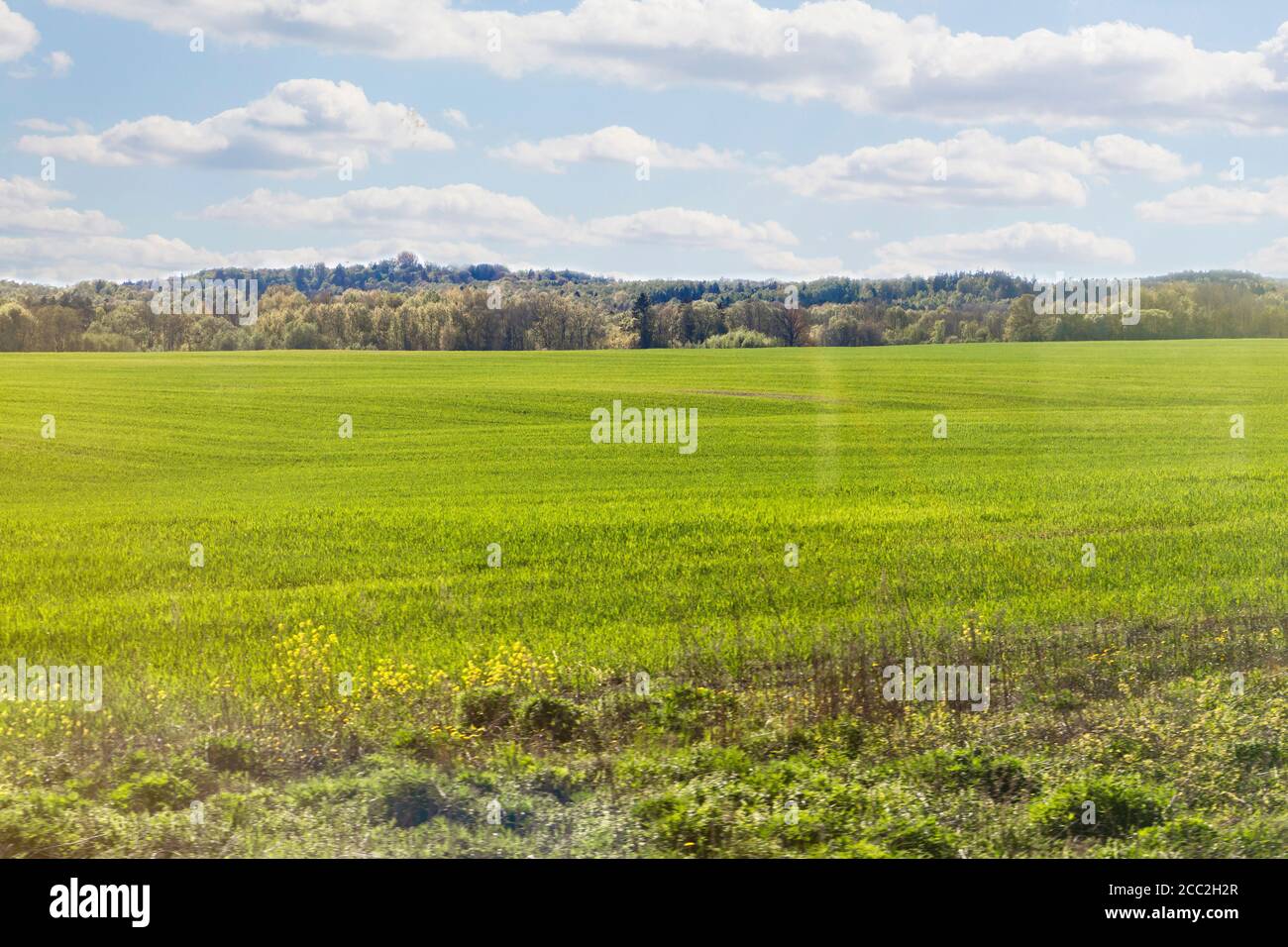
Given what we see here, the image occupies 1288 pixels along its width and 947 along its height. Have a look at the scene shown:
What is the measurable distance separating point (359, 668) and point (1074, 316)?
91.1 ft

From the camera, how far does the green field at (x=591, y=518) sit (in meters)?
7.81

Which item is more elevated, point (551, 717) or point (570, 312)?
point (570, 312)

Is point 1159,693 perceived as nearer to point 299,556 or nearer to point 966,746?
point 966,746

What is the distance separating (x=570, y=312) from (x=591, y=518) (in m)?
5.06

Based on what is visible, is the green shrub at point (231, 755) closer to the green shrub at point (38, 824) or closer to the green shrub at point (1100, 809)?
the green shrub at point (38, 824)

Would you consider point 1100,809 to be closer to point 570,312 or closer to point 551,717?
point 551,717

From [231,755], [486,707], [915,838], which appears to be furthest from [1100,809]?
[231,755]

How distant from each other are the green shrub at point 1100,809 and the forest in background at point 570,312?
931cm

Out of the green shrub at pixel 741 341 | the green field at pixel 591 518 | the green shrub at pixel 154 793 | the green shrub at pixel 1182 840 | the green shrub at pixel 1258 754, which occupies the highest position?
the green shrub at pixel 741 341

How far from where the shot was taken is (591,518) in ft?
47.4

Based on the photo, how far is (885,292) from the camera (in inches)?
653

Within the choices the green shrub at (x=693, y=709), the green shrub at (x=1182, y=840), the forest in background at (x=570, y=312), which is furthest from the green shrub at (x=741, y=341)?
the green shrub at (x=1182, y=840)

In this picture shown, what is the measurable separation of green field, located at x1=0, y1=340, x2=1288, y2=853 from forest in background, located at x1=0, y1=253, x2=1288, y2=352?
201cm

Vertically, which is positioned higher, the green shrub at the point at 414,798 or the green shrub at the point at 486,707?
the green shrub at the point at 486,707
